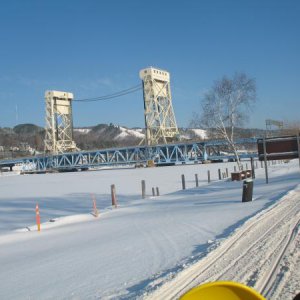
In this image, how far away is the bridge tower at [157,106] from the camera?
8169 centimetres

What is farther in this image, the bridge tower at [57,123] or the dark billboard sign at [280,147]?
the bridge tower at [57,123]

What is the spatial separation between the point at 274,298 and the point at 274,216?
205 inches

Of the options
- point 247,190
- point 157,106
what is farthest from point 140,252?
point 157,106

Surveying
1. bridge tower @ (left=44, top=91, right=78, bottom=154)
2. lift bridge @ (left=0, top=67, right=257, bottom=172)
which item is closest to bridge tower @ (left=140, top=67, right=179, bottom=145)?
lift bridge @ (left=0, top=67, right=257, bottom=172)

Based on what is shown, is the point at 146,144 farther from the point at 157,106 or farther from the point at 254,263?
the point at 254,263

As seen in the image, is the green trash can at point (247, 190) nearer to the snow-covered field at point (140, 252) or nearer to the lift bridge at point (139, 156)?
the snow-covered field at point (140, 252)

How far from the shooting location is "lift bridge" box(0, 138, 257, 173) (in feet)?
258

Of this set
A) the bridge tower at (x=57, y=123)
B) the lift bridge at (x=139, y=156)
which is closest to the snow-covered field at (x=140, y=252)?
the lift bridge at (x=139, y=156)

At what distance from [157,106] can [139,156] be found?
39.4 feet

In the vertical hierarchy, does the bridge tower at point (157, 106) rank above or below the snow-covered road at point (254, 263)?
above

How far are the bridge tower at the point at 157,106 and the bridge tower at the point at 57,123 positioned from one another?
2514 cm

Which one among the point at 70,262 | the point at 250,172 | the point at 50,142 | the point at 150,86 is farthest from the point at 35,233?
the point at 50,142

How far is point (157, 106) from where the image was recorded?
81.4 metres

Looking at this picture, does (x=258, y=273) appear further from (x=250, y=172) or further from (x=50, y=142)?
(x=50, y=142)
